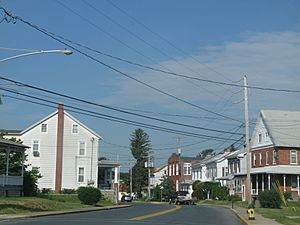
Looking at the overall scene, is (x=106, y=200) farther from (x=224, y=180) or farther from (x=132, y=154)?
(x=132, y=154)

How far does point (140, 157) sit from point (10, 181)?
283ft

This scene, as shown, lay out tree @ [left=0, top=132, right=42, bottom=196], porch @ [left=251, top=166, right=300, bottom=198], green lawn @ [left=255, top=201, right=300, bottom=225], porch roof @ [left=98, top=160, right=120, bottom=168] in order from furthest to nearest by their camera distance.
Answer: porch roof @ [left=98, top=160, right=120, bottom=168] → porch @ [left=251, top=166, right=300, bottom=198] → tree @ [left=0, top=132, right=42, bottom=196] → green lawn @ [left=255, top=201, right=300, bottom=225]

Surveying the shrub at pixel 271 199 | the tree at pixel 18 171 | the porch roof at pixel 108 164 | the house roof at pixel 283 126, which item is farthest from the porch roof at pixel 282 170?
the tree at pixel 18 171

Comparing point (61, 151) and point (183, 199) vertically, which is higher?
point (61, 151)

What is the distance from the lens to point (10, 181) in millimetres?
45375

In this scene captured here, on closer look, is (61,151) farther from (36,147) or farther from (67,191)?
(67,191)

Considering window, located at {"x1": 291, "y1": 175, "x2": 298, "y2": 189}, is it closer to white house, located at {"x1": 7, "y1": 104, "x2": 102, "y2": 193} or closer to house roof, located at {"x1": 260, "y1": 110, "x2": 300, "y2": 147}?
house roof, located at {"x1": 260, "y1": 110, "x2": 300, "y2": 147}

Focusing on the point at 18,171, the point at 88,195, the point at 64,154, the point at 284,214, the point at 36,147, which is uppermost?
the point at 36,147

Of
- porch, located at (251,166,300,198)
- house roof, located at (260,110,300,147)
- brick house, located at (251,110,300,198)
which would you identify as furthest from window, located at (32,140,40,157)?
house roof, located at (260,110,300,147)

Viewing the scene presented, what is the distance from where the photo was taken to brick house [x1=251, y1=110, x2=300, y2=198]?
6344 cm

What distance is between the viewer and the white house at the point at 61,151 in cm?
6975

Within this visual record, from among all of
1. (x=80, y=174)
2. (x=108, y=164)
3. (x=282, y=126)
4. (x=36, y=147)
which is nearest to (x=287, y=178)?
(x=282, y=126)

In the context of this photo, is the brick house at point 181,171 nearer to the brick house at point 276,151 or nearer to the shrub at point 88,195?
the brick house at point 276,151

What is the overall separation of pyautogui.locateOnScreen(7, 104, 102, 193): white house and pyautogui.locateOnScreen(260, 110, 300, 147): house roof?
22.6 m
